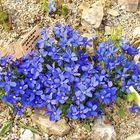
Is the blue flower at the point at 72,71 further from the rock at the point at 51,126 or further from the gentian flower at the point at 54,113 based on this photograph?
the rock at the point at 51,126

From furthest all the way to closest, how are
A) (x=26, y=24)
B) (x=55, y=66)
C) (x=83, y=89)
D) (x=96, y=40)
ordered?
(x=26, y=24)
(x=96, y=40)
(x=55, y=66)
(x=83, y=89)

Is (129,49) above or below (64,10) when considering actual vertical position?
below

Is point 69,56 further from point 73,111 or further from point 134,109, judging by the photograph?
point 134,109

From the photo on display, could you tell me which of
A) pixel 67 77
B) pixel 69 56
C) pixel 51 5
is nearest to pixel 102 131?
pixel 67 77

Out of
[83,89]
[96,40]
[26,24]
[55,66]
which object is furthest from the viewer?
[26,24]

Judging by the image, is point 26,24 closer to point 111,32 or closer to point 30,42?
point 30,42

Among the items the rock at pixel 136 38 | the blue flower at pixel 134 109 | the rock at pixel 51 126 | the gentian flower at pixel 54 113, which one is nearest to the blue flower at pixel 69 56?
the gentian flower at pixel 54 113

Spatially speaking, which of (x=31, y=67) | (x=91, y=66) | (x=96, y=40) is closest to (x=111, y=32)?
(x=96, y=40)
